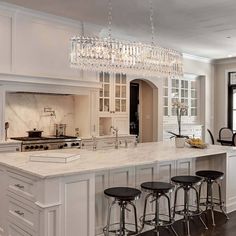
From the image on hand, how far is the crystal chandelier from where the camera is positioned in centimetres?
421

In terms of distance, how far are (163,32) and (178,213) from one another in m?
4.00

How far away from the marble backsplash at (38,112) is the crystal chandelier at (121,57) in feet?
6.67

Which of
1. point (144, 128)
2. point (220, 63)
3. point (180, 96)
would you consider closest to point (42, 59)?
point (144, 128)

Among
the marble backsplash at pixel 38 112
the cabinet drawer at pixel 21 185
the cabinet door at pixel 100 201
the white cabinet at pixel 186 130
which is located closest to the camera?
the cabinet drawer at pixel 21 185

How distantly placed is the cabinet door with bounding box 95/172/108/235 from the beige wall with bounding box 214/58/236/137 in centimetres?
763

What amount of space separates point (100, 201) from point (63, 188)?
82 cm

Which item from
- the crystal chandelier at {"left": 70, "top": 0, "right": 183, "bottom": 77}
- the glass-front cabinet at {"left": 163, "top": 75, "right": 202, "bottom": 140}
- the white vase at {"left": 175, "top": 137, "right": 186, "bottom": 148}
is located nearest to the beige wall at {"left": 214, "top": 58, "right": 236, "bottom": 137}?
the glass-front cabinet at {"left": 163, "top": 75, "right": 202, "bottom": 140}

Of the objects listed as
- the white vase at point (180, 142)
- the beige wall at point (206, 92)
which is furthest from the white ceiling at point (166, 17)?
the beige wall at point (206, 92)

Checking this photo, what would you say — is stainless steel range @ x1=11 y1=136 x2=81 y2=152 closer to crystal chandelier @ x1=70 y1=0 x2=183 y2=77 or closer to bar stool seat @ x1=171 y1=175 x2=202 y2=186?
crystal chandelier @ x1=70 y1=0 x2=183 y2=77

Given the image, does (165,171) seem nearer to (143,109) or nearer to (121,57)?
(121,57)

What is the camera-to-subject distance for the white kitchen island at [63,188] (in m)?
2.73

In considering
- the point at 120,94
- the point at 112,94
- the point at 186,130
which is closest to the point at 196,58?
the point at 186,130

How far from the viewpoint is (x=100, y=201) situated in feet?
11.6

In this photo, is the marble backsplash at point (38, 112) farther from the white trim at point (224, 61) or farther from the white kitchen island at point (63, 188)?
the white trim at point (224, 61)
